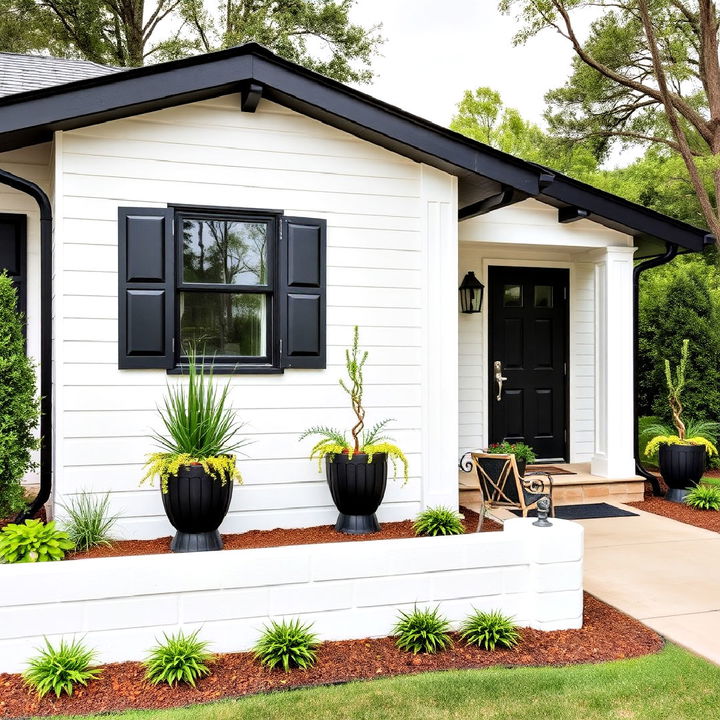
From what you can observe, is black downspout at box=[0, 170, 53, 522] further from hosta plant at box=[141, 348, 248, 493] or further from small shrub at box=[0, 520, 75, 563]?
small shrub at box=[0, 520, 75, 563]

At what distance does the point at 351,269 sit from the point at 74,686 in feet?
11.0

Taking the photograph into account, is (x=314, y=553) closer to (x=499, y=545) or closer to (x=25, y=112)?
(x=499, y=545)

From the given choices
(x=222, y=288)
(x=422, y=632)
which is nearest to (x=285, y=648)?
(x=422, y=632)

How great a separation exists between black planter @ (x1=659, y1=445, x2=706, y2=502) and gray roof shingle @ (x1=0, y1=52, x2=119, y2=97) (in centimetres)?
629

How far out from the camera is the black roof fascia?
20.6ft

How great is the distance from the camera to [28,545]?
3.49 m

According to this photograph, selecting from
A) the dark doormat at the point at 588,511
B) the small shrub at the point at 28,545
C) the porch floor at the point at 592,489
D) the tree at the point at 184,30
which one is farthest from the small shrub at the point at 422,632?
the tree at the point at 184,30

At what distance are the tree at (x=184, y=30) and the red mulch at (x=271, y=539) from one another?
12928 millimetres

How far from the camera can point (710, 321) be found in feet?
29.5

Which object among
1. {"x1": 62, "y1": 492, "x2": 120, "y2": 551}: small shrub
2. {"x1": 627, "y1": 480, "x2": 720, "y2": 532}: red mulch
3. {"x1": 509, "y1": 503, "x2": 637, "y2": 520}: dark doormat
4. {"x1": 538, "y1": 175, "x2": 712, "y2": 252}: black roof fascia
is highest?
{"x1": 538, "y1": 175, "x2": 712, "y2": 252}: black roof fascia

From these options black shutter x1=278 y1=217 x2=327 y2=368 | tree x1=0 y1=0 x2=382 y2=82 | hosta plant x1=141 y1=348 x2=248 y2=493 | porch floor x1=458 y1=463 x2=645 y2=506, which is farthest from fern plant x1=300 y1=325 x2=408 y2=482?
tree x1=0 y1=0 x2=382 y2=82

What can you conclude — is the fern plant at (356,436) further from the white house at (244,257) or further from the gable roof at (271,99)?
the gable roof at (271,99)

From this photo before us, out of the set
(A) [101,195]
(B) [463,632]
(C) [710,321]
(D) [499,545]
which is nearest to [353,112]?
(A) [101,195]

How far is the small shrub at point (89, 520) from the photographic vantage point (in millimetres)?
4477
